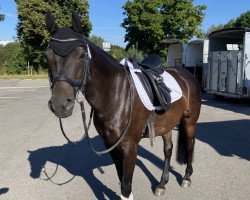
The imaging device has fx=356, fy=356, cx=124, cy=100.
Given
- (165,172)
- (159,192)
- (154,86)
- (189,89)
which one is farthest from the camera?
(189,89)

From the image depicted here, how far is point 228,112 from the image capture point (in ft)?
42.6

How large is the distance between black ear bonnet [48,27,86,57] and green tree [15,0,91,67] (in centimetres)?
3807

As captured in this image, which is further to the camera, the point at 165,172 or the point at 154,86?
the point at 165,172

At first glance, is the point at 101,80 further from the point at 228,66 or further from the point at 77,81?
the point at 228,66

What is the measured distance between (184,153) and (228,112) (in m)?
7.94

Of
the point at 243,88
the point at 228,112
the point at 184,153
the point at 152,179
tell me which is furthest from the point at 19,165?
the point at 243,88

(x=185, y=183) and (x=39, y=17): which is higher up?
(x=39, y=17)

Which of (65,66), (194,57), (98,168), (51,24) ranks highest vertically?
(194,57)

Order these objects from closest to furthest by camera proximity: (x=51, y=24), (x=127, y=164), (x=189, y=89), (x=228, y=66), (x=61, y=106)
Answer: (x=61, y=106), (x=51, y=24), (x=127, y=164), (x=189, y=89), (x=228, y=66)

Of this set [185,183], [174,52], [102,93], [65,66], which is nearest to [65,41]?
[65,66]

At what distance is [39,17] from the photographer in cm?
4059

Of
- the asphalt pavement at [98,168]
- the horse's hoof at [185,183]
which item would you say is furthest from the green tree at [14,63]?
the horse's hoof at [185,183]

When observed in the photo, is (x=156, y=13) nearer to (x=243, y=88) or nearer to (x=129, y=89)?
(x=243, y=88)

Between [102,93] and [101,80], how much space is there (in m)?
0.13
